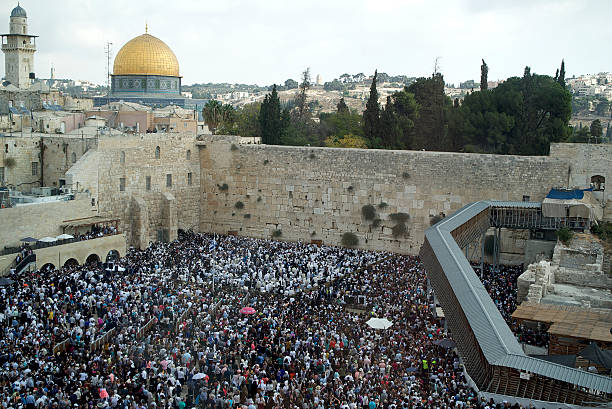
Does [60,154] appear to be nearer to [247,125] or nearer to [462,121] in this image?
[462,121]

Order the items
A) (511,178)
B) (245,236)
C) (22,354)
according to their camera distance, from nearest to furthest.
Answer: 1. (22,354)
2. (511,178)
3. (245,236)

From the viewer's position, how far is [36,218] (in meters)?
24.3

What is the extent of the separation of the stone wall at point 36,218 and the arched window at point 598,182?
19380 millimetres

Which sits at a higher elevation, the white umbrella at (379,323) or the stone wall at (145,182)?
the stone wall at (145,182)

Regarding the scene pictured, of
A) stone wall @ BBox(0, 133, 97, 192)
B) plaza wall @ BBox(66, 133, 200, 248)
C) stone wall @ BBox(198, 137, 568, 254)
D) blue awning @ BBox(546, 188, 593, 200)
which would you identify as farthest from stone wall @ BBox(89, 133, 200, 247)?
blue awning @ BBox(546, 188, 593, 200)

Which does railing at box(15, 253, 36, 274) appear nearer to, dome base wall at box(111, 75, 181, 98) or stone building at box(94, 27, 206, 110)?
stone building at box(94, 27, 206, 110)

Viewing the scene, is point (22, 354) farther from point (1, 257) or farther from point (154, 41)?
point (154, 41)

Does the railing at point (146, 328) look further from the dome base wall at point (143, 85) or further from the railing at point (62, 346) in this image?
the dome base wall at point (143, 85)

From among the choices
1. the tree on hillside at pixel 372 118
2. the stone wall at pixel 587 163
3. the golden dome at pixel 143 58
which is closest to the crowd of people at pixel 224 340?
the stone wall at pixel 587 163

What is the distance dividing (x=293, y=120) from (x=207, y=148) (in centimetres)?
1825

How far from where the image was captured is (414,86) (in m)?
41.7

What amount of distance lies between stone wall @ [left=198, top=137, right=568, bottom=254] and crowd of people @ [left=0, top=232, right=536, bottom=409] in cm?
448

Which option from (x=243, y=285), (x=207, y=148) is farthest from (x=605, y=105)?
(x=243, y=285)

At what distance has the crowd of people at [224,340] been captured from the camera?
14078 mm
